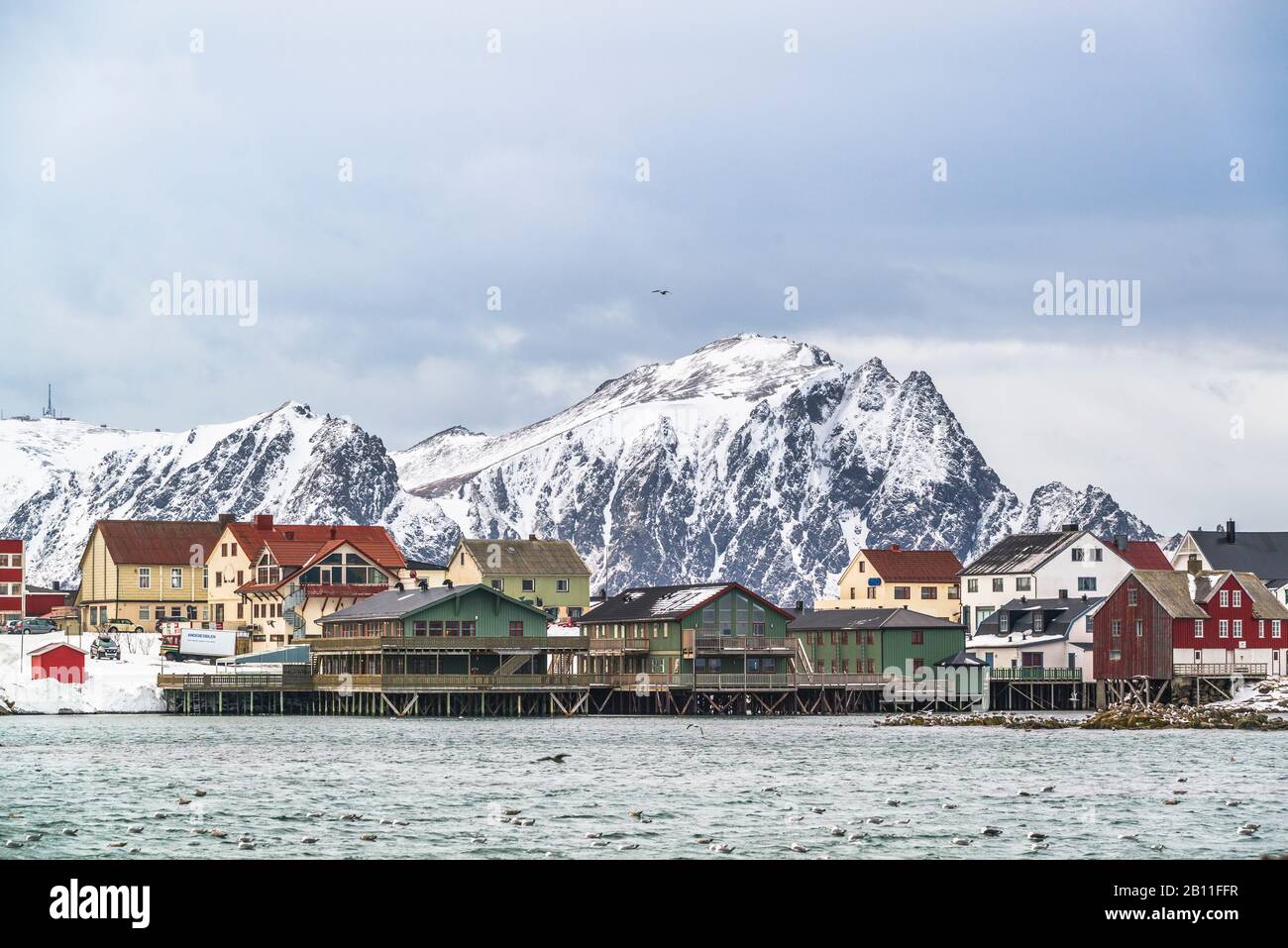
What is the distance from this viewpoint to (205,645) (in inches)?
5418

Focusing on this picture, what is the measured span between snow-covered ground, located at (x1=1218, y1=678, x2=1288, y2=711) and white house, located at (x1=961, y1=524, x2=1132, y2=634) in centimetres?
2833

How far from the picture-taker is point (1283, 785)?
6606 centimetres

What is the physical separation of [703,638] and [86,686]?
3984 cm

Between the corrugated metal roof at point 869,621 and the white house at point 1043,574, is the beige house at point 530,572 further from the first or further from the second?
the white house at point 1043,574

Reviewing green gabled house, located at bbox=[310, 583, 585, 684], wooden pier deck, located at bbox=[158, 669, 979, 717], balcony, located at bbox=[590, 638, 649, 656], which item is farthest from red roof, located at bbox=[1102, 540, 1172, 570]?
green gabled house, located at bbox=[310, 583, 585, 684]

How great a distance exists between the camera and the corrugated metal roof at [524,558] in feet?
536

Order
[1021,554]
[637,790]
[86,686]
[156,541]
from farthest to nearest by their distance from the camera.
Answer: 1. [156,541]
2. [1021,554]
3. [86,686]
4. [637,790]

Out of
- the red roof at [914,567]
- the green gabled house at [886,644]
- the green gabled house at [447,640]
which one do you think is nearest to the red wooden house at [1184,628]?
the green gabled house at [886,644]

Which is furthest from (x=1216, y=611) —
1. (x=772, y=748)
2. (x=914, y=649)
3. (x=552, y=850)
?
(x=552, y=850)

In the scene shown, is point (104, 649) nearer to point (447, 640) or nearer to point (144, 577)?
point (447, 640)

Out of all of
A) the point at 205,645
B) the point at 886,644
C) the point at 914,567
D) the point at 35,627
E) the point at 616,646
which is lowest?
the point at 886,644

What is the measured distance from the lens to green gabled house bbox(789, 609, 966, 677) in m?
134

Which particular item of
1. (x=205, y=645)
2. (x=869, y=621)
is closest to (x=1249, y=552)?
(x=869, y=621)

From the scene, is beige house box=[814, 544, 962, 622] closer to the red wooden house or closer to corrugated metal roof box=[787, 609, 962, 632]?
corrugated metal roof box=[787, 609, 962, 632]
